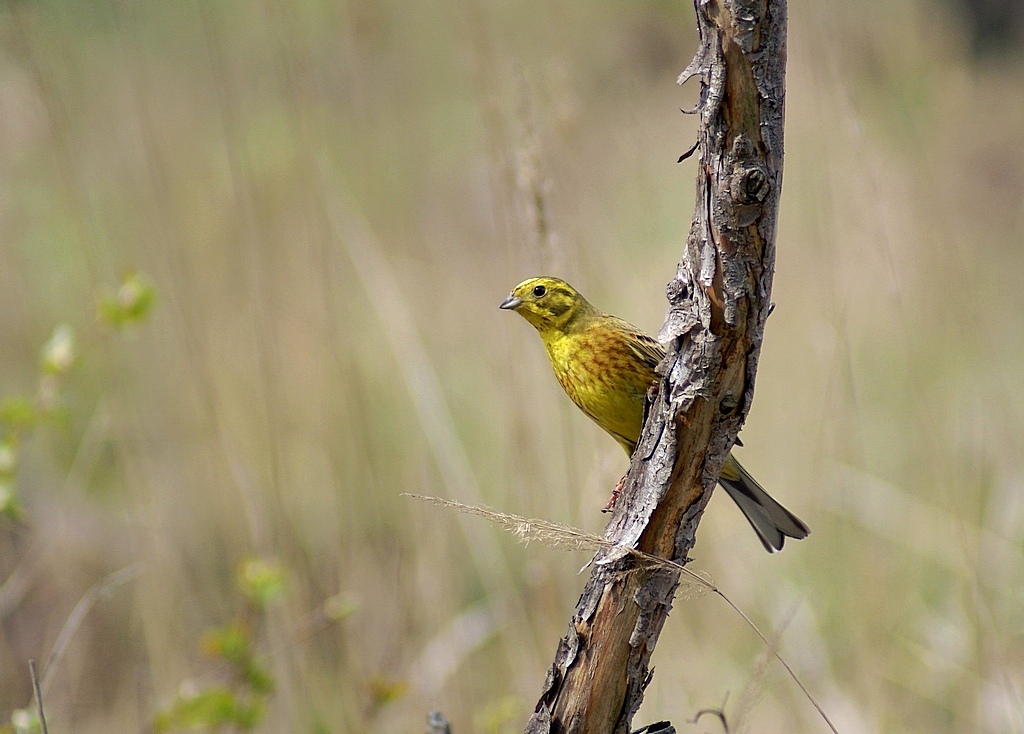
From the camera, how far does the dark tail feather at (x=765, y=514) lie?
2482mm

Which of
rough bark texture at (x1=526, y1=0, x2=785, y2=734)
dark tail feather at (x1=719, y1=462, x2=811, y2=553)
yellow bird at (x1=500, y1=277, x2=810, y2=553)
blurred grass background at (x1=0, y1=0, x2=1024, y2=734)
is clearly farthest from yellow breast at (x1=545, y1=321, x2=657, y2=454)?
rough bark texture at (x1=526, y1=0, x2=785, y2=734)

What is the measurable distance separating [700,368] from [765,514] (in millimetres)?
1256

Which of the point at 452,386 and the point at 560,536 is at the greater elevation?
the point at 452,386

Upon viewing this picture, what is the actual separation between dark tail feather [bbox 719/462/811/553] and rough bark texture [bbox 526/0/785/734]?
100 cm

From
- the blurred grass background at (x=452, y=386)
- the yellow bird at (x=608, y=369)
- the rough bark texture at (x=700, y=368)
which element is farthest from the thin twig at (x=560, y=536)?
the yellow bird at (x=608, y=369)

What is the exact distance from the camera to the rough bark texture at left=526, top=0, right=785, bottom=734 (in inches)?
46.9

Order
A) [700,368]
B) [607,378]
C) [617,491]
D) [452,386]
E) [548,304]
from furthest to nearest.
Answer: [452,386]
[548,304]
[607,378]
[617,491]
[700,368]

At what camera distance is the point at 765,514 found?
8.25 ft

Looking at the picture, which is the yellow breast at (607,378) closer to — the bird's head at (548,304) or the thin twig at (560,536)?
the bird's head at (548,304)

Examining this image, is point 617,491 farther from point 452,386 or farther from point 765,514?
point 452,386

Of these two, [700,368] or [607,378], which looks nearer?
[700,368]

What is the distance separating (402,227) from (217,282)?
5.44ft

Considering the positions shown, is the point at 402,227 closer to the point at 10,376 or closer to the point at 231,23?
the point at 231,23

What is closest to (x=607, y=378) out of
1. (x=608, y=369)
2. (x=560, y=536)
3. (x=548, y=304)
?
(x=608, y=369)
